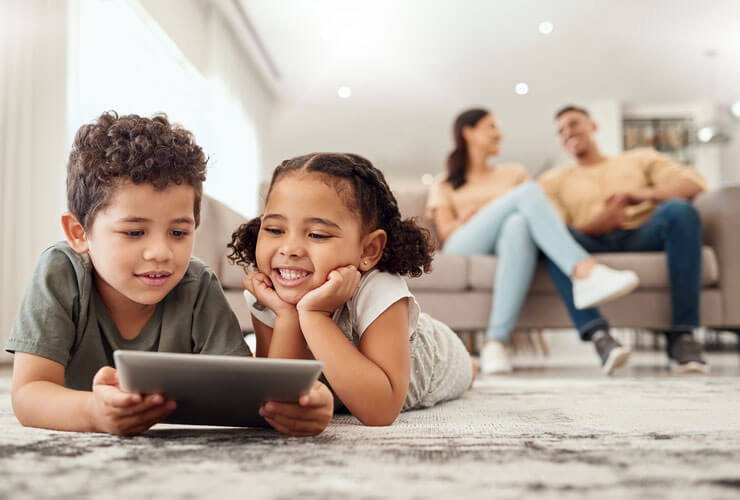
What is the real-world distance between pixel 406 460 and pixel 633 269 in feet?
6.82

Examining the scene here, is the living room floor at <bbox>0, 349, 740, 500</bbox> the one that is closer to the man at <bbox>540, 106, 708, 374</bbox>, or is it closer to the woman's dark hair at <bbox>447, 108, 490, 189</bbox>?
the man at <bbox>540, 106, 708, 374</bbox>

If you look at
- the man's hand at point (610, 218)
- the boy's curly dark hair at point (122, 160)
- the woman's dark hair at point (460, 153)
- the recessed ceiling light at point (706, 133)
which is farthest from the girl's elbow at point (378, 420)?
the recessed ceiling light at point (706, 133)

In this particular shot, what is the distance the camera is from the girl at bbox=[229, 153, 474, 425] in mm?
930

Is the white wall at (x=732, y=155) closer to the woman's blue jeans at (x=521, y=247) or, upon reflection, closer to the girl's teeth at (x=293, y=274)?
the woman's blue jeans at (x=521, y=247)

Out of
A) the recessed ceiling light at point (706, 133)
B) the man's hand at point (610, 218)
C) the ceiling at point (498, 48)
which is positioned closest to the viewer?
the man's hand at point (610, 218)

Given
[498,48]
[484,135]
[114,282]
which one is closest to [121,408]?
[114,282]

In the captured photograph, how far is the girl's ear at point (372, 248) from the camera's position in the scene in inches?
41.5

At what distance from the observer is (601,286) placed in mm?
2186

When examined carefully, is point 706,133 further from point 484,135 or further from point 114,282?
point 114,282

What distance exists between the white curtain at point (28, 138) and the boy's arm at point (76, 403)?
7.44 ft

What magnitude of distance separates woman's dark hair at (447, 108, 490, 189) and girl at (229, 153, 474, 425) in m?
2.02

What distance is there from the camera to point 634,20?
544 cm

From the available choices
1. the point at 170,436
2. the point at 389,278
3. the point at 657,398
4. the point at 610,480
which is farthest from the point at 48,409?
the point at 657,398

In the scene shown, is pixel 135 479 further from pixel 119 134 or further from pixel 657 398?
pixel 657 398
